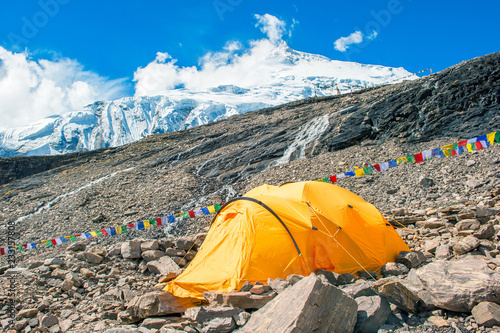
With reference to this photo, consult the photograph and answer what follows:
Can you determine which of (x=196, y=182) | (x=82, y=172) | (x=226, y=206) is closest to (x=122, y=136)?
(x=82, y=172)

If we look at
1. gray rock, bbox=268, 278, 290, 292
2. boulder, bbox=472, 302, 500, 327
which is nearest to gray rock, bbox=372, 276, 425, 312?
boulder, bbox=472, 302, 500, 327

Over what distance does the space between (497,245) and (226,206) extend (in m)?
Answer: 6.13

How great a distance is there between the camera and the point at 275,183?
20094 mm

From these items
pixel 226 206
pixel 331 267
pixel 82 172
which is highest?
pixel 82 172

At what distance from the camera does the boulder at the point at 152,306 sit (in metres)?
5.17

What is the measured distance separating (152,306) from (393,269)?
497 cm

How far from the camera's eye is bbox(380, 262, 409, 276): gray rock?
20.7ft

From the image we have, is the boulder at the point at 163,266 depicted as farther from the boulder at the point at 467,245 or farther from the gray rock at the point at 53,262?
the boulder at the point at 467,245

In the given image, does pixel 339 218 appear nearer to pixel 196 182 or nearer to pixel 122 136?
pixel 196 182

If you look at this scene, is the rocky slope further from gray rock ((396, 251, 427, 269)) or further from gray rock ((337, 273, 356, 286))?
gray rock ((337, 273, 356, 286))

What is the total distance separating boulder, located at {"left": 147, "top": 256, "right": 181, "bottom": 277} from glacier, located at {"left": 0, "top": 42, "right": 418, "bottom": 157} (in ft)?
355

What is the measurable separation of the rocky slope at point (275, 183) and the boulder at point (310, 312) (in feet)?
0.46

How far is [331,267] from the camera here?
669 cm

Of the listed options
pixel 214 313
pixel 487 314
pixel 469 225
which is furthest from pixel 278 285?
pixel 469 225
